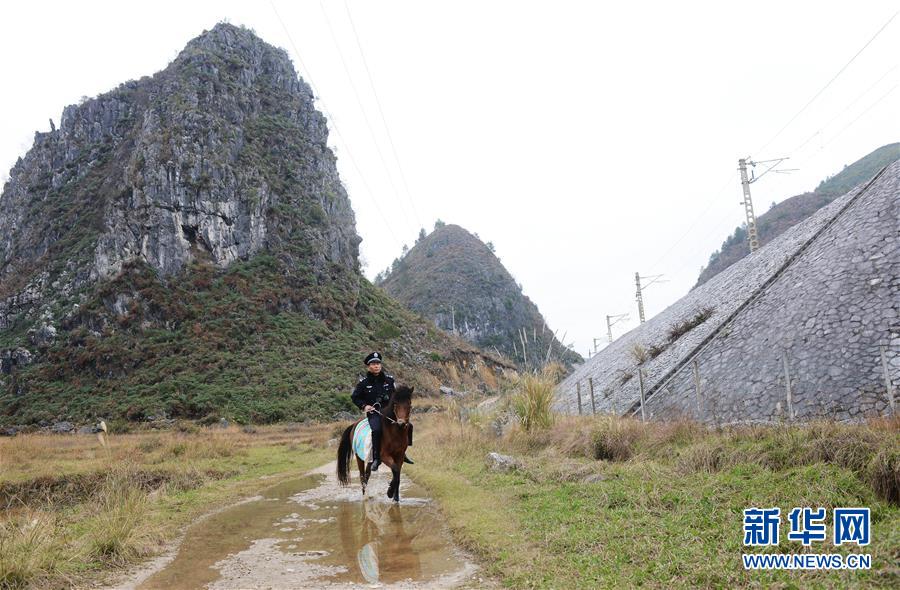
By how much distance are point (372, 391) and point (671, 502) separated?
5563mm

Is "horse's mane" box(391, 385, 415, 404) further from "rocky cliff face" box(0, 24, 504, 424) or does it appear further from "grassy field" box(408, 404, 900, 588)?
"rocky cliff face" box(0, 24, 504, 424)

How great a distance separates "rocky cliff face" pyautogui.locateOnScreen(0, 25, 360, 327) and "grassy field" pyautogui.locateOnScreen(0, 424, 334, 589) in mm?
35318

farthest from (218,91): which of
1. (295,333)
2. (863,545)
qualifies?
(863,545)

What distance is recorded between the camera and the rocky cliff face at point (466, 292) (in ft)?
401

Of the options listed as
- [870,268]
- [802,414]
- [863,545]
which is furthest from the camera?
[870,268]

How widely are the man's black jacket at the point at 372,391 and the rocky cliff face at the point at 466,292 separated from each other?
9694 cm

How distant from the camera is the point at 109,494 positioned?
22.7 feet

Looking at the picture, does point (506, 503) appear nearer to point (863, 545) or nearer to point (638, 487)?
point (638, 487)

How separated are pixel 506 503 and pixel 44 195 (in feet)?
286

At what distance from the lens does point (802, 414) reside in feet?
32.1

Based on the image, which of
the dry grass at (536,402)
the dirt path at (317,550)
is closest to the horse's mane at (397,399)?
the dirt path at (317,550)

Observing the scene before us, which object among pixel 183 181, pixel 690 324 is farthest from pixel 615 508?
pixel 183 181

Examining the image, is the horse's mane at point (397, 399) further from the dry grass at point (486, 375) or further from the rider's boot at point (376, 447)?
the dry grass at point (486, 375)

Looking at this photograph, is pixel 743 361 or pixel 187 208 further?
pixel 187 208
